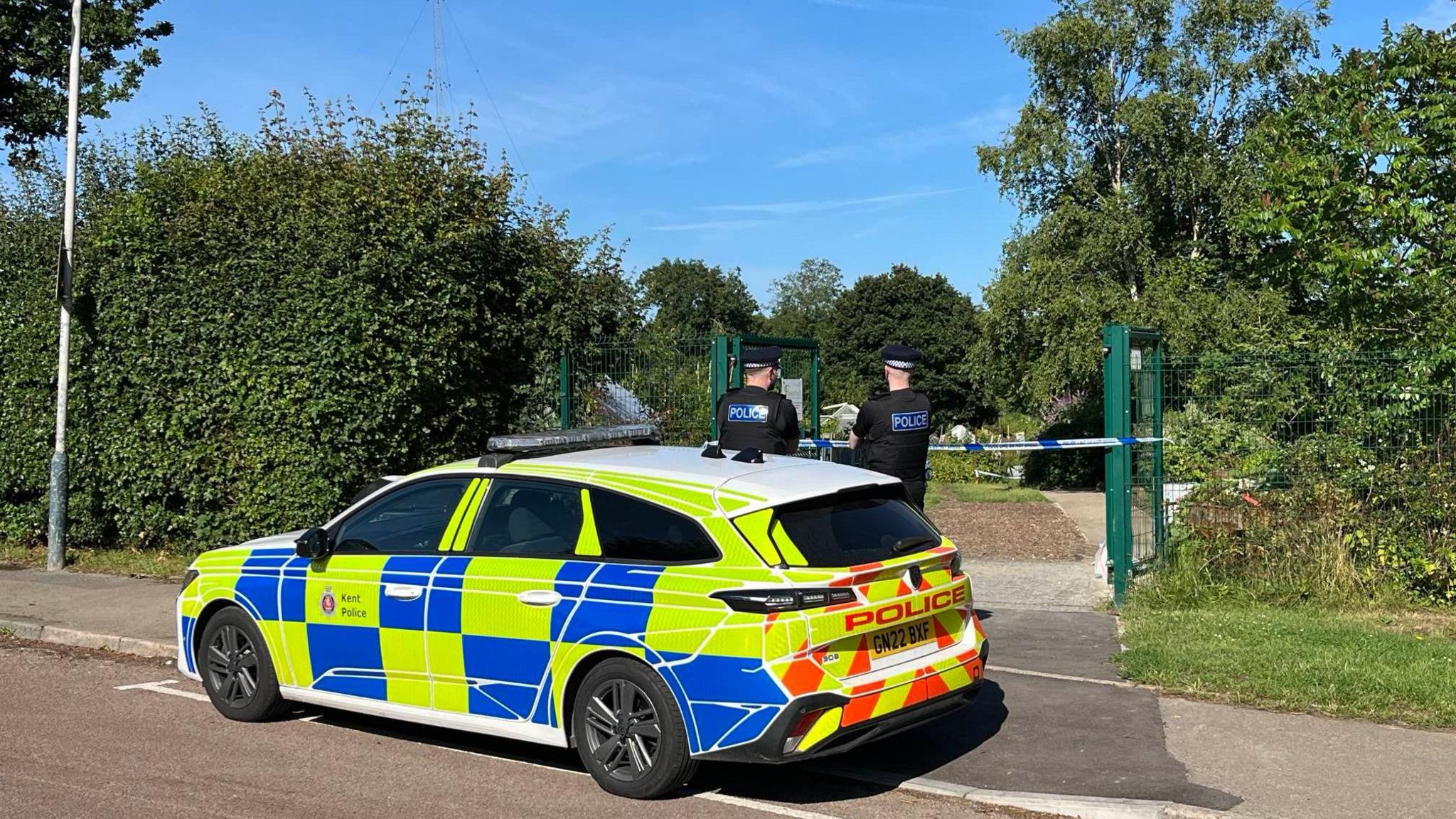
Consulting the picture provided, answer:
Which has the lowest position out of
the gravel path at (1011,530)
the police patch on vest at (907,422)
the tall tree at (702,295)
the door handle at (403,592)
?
the gravel path at (1011,530)

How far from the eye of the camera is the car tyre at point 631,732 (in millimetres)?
5270

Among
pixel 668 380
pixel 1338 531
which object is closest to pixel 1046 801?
pixel 1338 531

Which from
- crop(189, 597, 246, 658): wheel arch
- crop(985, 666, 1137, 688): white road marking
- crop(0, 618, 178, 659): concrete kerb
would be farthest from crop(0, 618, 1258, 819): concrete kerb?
crop(0, 618, 178, 659): concrete kerb

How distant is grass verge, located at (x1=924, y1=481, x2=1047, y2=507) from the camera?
23.1 m

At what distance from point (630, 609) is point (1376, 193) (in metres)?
8.89

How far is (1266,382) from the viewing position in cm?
→ 950

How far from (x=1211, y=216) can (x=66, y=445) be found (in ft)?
86.1

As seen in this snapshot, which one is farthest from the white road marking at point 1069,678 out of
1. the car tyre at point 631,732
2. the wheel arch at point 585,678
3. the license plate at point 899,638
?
the wheel arch at point 585,678

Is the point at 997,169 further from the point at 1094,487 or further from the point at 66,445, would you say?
the point at 66,445

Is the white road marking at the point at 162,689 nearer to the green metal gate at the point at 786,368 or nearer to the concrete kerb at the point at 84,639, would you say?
the concrete kerb at the point at 84,639

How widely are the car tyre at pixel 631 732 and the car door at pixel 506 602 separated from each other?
0.80 ft

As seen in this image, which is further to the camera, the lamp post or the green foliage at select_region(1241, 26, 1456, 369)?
the lamp post

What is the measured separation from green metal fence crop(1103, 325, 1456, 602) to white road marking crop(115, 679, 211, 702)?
6.79 m

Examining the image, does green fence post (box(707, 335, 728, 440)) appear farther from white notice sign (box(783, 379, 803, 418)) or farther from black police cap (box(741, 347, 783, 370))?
black police cap (box(741, 347, 783, 370))
